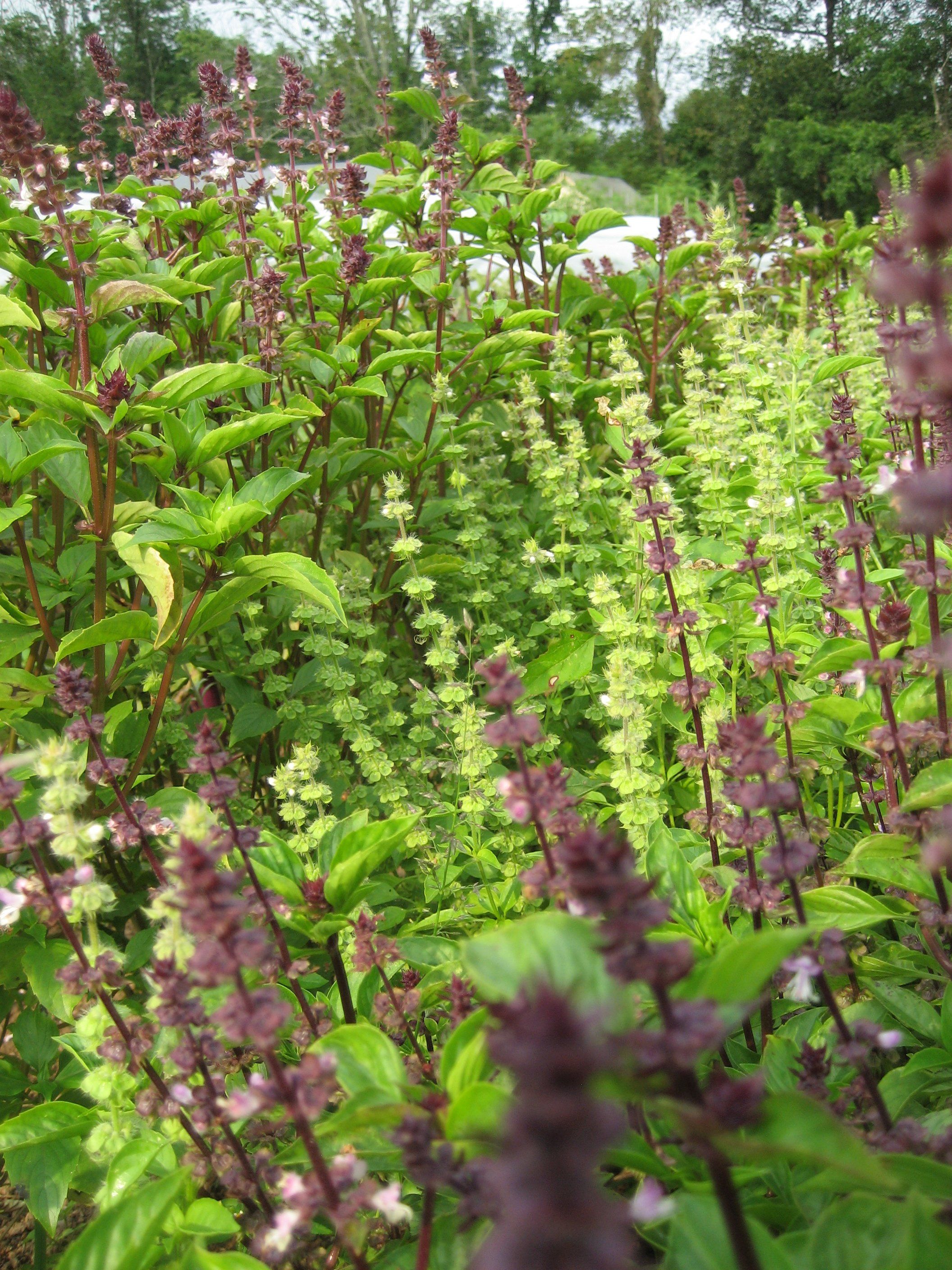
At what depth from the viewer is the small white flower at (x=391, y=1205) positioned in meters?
1.04

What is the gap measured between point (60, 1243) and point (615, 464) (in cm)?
352

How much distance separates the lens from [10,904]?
1.42m

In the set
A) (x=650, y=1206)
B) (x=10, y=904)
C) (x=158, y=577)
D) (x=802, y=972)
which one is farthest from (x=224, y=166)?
(x=650, y=1206)

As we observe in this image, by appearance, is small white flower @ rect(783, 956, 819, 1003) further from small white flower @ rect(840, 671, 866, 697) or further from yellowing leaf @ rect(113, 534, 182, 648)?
yellowing leaf @ rect(113, 534, 182, 648)

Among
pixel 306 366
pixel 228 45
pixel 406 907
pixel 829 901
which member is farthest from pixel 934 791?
pixel 228 45

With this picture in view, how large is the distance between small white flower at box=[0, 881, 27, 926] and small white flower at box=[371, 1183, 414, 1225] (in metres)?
0.72

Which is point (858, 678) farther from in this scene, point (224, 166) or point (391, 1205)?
point (224, 166)

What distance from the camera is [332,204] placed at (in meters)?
3.63

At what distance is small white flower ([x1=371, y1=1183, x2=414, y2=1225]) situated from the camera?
1.04m

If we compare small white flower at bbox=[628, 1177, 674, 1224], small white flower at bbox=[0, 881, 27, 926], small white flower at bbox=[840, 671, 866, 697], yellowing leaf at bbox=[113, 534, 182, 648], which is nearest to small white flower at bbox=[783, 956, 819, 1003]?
small white flower at bbox=[628, 1177, 674, 1224]

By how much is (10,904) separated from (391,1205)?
774 mm

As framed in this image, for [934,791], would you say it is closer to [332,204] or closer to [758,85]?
[332,204]

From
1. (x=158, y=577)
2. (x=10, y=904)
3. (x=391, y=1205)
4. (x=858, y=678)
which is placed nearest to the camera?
(x=391, y=1205)

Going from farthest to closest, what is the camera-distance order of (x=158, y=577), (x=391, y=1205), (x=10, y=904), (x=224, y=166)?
(x=224, y=166) → (x=158, y=577) → (x=10, y=904) → (x=391, y=1205)
